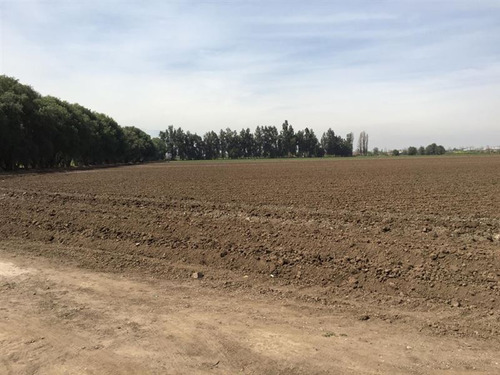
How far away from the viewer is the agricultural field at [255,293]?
14.5ft

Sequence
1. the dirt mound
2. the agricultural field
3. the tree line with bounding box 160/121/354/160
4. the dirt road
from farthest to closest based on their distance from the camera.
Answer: the tree line with bounding box 160/121/354/160 → the dirt mound → the agricultural field → the dirt road

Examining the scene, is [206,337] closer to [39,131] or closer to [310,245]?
[310,245]

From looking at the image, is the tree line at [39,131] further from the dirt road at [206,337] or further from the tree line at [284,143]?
the tree line at [284,143]

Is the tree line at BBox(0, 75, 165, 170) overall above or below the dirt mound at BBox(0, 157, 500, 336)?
above

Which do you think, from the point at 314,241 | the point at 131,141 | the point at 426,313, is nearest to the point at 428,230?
the point at 314,241

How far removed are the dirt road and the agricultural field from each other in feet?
0.07

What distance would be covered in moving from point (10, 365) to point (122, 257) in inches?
188

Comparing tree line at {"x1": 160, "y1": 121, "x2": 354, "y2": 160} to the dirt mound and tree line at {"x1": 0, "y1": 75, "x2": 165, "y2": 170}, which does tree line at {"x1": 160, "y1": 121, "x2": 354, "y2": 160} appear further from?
the dirt mound

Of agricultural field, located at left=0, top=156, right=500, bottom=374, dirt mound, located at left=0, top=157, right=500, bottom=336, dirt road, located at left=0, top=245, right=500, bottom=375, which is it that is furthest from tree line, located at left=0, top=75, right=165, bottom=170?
dirt road, located at left=0, top=245, right=500, bottom=375

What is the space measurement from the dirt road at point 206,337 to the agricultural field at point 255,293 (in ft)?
0.07

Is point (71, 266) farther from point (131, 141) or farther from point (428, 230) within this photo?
point (131, 141)

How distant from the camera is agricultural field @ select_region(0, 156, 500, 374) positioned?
4434 millimetres

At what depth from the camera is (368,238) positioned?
374 inches

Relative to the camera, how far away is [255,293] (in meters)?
6.71
